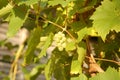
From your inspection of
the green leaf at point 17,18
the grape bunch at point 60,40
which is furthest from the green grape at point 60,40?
the green leaf at point 17,18

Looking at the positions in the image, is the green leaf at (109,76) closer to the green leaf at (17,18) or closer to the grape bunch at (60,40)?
the grape bunch at (60,40)

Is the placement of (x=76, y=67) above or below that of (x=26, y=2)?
below

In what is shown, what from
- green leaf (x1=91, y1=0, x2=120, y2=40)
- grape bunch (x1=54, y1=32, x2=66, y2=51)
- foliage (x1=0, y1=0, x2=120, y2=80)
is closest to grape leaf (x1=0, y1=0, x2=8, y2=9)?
foliage (x1=0, y1=0, x2=120, y2=80)

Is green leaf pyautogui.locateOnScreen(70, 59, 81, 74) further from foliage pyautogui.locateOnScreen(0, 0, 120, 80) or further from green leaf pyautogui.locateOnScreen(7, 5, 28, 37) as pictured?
green leaf pyautogui.locateOnScreen(7, 5, 28, 37)

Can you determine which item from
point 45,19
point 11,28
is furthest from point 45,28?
point 11,28

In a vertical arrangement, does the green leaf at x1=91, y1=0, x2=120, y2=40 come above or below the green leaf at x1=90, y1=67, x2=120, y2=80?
above

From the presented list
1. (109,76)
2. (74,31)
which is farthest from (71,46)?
(109,76)

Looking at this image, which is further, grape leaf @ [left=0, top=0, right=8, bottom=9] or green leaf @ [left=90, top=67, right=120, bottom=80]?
grape leaf @ [left=0, top=0, right=8, bottom=9]

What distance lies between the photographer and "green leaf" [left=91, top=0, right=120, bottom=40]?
0.97 meters

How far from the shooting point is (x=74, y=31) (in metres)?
1.11

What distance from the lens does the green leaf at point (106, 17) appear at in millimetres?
973

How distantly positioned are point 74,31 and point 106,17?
157 millimetres

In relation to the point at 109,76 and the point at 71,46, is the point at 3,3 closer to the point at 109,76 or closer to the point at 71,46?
the point at 71,46

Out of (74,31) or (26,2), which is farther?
(74,31)
